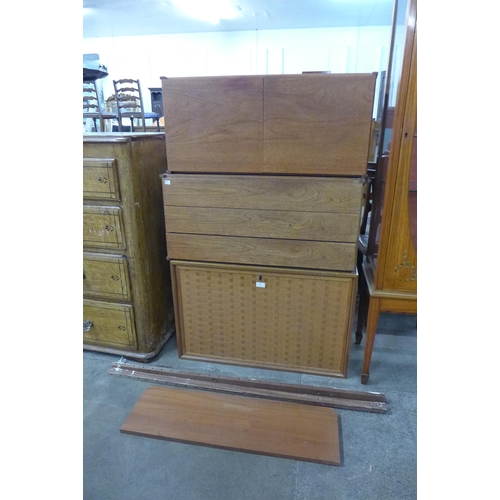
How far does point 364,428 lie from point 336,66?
624 centimetres

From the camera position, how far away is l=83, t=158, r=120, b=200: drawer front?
1472 mm

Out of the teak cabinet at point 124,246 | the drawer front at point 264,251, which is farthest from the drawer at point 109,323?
the drawer front at point 264,251

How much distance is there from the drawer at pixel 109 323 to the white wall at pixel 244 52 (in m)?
5.84

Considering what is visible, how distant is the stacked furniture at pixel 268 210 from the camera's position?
1.33m

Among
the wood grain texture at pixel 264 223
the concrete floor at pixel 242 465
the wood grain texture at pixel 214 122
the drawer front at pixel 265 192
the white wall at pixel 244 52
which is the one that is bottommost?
the concrete floor at pixel 242 465

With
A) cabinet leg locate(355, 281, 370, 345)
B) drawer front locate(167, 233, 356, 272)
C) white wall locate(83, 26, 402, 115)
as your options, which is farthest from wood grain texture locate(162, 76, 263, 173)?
white wall locate(83, 26, 402, 115)

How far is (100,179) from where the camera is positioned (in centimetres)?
150

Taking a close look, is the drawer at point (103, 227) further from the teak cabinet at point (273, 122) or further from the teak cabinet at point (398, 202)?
the teak cabinet at point (398, 202)

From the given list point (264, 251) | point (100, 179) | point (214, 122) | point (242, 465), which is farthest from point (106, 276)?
point (242, 465)
